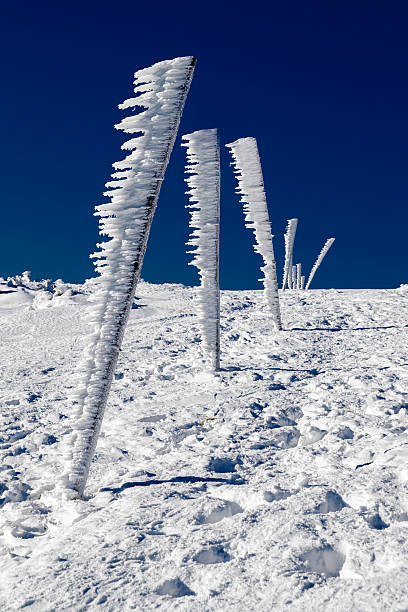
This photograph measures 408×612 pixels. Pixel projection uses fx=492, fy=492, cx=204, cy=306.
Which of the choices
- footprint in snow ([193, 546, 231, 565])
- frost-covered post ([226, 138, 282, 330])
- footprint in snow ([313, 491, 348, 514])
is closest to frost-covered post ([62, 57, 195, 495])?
footprint in snow ([193, 546, 231, 565])

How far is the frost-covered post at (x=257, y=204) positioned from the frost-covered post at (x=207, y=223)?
2173 mm

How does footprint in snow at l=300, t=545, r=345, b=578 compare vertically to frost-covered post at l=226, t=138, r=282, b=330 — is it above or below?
below

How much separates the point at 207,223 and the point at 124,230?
4.12 meters

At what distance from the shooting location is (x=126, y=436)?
557 cm

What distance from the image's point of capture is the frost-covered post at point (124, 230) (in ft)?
13.6

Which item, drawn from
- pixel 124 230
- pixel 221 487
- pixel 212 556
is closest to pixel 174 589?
pixel 212 556

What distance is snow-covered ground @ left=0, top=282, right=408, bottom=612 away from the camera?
2701mm

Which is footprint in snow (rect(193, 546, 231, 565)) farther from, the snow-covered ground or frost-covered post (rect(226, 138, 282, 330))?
frost-covered post (rect(226, 138, 282, 330))

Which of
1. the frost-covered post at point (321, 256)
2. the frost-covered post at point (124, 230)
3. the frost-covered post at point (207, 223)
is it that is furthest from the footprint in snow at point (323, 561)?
the frost-covered post at point (321, 256)

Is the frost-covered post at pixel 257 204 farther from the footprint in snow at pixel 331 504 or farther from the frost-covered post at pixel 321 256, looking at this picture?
the frost-covered post at pixel 321 256

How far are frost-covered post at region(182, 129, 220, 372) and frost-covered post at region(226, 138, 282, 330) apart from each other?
2.17 meters

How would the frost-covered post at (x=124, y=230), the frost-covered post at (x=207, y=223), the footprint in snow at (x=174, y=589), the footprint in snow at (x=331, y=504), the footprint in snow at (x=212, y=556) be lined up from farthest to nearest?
1. the frost-covered post at (x=207, y=223)
2. the frost-covered post at (x=124, y=230)
3. the footprint in snow at (x=331, y=504)
4. the footprint in snow at (x=212, y=556)
5. the footprint in snow at (x=174, y=589)

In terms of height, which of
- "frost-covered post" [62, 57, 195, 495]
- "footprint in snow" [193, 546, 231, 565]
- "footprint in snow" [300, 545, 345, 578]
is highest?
"frost-covered post" [62, 57, 195, 495]

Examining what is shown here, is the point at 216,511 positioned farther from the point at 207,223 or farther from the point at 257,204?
the point at 257,204
